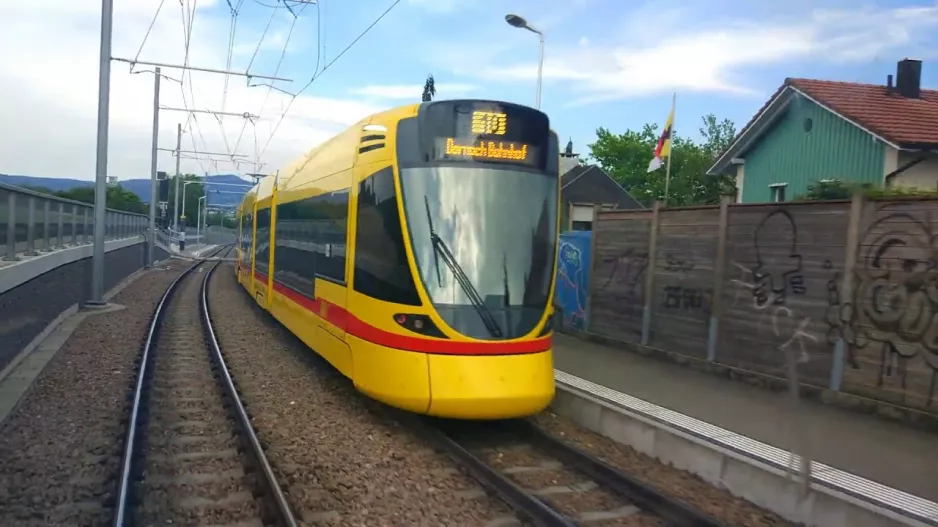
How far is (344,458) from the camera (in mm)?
7020

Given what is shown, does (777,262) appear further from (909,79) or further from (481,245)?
(909,79)

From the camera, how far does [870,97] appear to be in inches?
648

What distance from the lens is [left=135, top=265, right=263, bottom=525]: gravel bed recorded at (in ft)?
18.5

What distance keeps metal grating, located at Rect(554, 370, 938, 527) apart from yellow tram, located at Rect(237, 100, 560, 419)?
1183 mm

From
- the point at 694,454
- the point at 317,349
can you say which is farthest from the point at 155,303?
the point at 694,454

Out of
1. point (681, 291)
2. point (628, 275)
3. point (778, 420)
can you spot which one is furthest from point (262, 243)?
point (778, 420)

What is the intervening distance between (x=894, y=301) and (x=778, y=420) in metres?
1.75

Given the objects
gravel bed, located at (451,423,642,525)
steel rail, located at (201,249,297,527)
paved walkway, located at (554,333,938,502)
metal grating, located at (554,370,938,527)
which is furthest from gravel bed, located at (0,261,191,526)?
paved walkway, located at (554,333,938,502)

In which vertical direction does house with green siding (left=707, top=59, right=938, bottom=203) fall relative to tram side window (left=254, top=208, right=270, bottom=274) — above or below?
above

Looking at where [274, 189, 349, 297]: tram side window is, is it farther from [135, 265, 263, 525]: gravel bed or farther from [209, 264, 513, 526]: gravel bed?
[135, 265, 263, 525]: gravel bed

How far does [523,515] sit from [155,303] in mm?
17343

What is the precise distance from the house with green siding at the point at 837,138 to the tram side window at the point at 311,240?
8.30m

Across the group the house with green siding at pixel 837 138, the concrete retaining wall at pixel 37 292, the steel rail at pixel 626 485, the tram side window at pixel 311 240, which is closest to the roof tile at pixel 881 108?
the house with green siding at pixel 837 138

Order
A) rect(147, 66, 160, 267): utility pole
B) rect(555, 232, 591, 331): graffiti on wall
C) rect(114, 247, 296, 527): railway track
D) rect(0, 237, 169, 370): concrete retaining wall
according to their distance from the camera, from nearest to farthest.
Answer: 1. rect(114, 247, 296, 527): railway track
2. rect(0, 237, 169, 370): concrete retaining wall
3. rect(555, 232, 591, 331): graffiti on wall
4. rect(147, 66, 160, 267): utility pole
